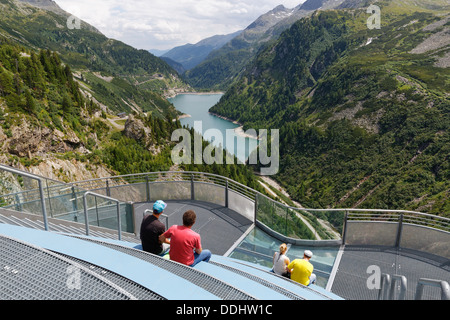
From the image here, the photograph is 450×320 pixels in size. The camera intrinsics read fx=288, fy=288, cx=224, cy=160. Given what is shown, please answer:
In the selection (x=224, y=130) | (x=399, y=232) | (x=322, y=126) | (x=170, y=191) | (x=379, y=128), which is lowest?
(x=224, y=130)

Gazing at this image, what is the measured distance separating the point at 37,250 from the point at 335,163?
92178mm

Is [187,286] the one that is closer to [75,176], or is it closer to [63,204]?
[63,204]

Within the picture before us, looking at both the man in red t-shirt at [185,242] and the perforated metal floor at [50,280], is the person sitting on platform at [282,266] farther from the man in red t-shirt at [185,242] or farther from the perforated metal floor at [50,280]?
the perforated metal floor at [50,280]

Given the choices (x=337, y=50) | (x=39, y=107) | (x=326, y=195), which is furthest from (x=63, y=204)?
(x=337, y=50)

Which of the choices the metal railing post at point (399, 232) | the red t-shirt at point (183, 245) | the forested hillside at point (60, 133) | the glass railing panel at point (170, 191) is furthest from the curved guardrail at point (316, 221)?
the forested hillside at point (60, 133)

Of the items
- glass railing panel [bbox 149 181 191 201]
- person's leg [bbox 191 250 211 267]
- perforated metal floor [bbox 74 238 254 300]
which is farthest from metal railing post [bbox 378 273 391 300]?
glass railing panel [bbox 149 181 191 201]

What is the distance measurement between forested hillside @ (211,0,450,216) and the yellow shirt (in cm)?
5303

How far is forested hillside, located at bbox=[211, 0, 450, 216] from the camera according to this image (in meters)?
65.5

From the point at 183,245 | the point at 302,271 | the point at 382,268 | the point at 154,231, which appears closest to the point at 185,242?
the point at 183,245

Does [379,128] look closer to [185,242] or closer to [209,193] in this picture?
[209,193]

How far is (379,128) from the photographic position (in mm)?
87688

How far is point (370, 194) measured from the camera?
228ft

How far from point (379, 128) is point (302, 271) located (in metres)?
94.3

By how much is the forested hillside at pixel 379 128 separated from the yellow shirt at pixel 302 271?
53.0 metres
